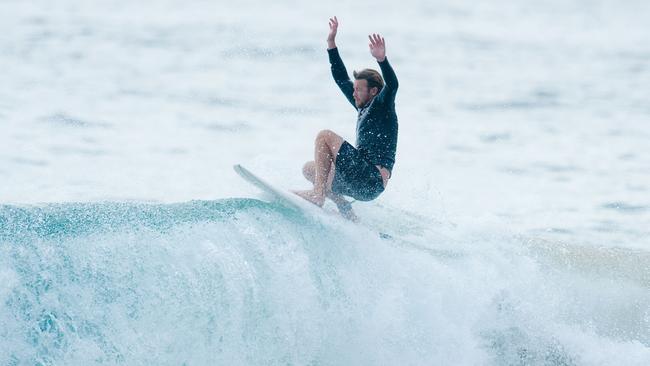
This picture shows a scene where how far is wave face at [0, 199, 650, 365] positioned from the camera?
601cm

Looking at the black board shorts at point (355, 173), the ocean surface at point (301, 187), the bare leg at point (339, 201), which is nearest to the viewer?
the ocean surface at point (301, 187)

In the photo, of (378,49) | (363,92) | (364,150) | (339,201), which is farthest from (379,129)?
(339,201)

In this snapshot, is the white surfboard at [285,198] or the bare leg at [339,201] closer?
the white surfboard at [285,198]

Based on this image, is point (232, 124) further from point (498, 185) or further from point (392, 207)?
point (392, 207)

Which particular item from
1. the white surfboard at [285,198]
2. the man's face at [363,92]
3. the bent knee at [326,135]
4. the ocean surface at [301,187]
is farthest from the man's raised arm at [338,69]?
the ocean surface at [301,187]

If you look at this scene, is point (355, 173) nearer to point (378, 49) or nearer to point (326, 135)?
point (326, 135)

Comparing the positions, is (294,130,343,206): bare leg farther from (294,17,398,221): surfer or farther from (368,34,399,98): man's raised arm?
(368,34,399,98): man's raised arm

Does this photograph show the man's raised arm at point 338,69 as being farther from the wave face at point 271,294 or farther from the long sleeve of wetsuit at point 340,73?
the wave face at point 271,294

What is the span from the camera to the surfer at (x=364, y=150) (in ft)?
23.6

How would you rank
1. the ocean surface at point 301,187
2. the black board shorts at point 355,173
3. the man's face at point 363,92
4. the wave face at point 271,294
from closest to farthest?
the wave face at point 271,294 → the ocean surface at point 301,187 → the black board shorts at point 355,173 → the man's face at point 363,92

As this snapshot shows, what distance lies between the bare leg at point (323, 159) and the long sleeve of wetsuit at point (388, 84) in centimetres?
46

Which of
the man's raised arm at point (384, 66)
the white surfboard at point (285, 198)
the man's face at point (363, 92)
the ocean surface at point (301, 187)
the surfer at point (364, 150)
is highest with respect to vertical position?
the man's raised arm at point (384, 66)

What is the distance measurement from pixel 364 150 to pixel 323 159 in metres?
0.32

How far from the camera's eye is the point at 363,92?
24.1 ft
